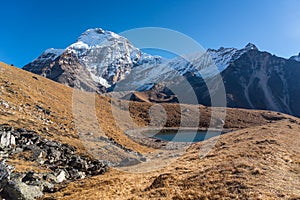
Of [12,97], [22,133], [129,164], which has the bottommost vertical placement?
[129,164]

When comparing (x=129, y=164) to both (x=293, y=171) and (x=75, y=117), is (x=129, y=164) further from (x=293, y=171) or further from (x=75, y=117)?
(x=75, y=117)

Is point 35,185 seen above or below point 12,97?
below

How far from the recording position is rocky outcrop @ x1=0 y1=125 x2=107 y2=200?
684 inches

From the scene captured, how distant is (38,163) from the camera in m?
25.7

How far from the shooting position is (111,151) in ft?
134

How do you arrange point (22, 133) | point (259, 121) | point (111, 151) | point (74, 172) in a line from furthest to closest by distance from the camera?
1. point (259, 121)
2. point (111, 151)
3. point (22, 133)
4. point (74, 172)

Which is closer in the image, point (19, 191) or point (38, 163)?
point (19, 191)

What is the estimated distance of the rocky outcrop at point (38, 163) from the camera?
57.0ft

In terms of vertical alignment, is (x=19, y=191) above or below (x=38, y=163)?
below

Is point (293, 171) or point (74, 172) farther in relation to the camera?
point (74, 172)

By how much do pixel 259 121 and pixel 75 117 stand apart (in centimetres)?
11986

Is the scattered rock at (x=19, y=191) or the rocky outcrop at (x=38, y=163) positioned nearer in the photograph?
the scattered rock at (x=19, y=191)

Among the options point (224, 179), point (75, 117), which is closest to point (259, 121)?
point (75, 117)

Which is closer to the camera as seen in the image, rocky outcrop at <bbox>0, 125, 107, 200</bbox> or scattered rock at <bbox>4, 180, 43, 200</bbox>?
scattered rock at <bbox>4, 180, 43, 200</bbox>
